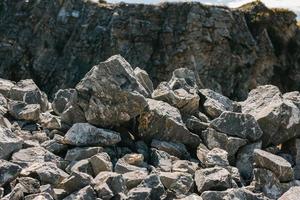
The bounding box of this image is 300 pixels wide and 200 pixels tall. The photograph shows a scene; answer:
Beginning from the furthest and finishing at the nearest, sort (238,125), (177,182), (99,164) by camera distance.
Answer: (238,125)
(99,164)
(177,182)

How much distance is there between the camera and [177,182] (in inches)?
587

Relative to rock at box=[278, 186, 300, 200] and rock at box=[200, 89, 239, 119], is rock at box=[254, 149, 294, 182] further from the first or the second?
rock at box=[200, 89, 239, 119]

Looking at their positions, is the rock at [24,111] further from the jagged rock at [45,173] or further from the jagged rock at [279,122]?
the jagged rock at [279,122]

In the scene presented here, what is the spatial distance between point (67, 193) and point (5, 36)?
10759cm

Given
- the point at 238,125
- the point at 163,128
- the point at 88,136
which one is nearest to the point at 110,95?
the point at 88,136

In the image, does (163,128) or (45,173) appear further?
(163,128)

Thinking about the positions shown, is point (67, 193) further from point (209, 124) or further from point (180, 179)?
point (209, 124)

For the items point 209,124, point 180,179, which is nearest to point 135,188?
point 180,179

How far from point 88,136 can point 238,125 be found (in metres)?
5.68

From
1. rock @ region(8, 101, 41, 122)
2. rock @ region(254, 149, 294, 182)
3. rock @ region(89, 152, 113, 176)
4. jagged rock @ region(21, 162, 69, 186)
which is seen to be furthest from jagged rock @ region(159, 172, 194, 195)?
rock @ region(8, 101, 41, 122)

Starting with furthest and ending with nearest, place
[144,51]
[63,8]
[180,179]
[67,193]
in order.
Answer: [63,8] < [144,51] < [180,179] < [67,193]

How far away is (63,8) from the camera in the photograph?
374ft

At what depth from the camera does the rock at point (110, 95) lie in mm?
17875

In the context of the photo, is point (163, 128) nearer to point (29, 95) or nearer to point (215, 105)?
point (215, 105)
